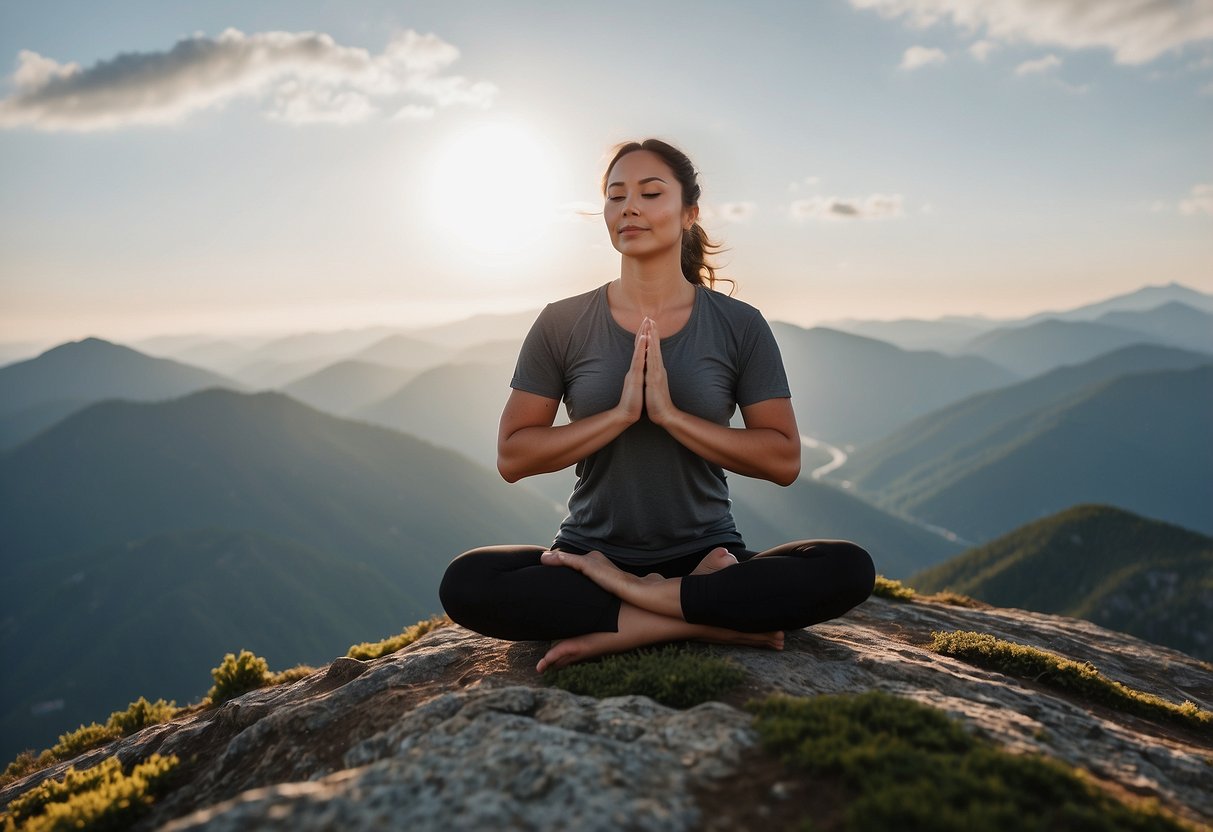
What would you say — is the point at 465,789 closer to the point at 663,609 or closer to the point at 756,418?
the point at 663,609

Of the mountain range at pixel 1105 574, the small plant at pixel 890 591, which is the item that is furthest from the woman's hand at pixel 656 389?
the mountain range at pixel 1105 574

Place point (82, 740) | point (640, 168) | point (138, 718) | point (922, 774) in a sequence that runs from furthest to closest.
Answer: point (138, 718), point (82, 740), point (640, 168), point (922, 774)

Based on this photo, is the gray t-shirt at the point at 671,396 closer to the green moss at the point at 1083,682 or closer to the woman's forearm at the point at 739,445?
the woman's forearm at the point at 739,445

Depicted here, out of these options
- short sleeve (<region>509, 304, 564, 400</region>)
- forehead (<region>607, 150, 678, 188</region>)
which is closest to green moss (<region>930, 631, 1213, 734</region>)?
short sleeve (<region>509, 304, 564, 400</region>)

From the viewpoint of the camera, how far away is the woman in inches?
216

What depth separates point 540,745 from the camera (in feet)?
12.2

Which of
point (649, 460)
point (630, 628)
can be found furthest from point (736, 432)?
point (630, 628)

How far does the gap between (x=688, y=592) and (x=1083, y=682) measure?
3918 millimetres

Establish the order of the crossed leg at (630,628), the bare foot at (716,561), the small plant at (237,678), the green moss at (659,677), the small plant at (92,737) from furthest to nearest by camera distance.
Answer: the small plant at (237,678)
the small plant at (92,737)
the bare foot at (716,561)
the crossed leg at (630,628)
the green moss at (659,677)

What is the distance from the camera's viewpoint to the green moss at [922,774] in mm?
3029

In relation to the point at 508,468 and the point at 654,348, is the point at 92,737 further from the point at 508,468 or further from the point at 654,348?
the point at 654,348

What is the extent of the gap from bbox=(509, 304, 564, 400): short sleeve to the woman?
0.01 meters

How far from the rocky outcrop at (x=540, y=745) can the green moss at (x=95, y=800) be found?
0.54 feet


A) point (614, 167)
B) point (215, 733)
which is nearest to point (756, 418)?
point (614, 167)
